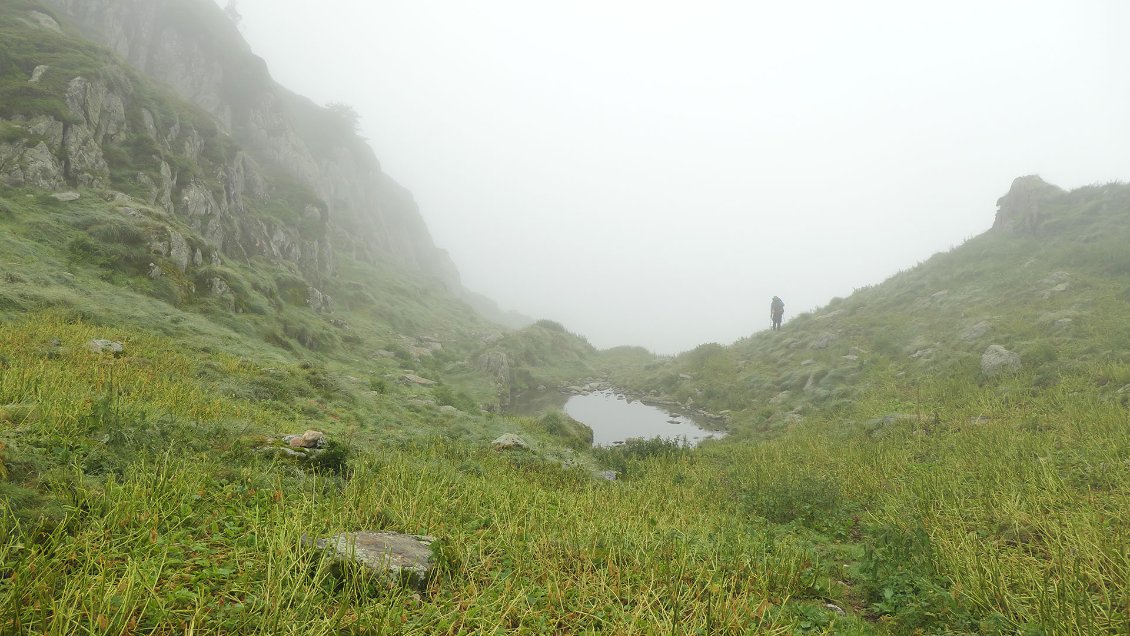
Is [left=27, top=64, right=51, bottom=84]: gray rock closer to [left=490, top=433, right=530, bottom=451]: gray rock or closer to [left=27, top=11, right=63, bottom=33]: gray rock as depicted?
[left=27, top=11, right=63, bottom=33]: gray rock

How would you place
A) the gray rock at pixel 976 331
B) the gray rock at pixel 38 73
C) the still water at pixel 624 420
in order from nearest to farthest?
the gray rock at pixel 976 331 < the gray rock at pixel 38 73 < the still water at pixel 624 420

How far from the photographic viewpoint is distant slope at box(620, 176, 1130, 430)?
1495 cm

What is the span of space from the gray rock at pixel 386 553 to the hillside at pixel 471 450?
0.35ft

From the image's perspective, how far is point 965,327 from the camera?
64.0 ft

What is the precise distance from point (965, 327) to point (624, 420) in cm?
1559

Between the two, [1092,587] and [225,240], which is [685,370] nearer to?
[1092,587]

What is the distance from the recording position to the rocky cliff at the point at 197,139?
20219 millimetres

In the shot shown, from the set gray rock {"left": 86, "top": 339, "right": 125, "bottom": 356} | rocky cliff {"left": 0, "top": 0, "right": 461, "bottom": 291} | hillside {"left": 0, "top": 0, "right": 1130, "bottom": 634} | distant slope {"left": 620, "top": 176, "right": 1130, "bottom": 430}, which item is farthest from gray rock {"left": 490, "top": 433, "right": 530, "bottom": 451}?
rocky cliff {"left": 0, "top": 0, "right": 461, "bottom": 291}

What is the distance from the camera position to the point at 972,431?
444 inches

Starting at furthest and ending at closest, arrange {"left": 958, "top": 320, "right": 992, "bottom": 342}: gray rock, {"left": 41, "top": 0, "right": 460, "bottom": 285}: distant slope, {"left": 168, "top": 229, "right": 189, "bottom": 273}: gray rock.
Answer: {"left": 41, "top": 0, "right": 460, "bottom": 285}: distant slope < {"left": 958, "top": 320, "right": 992, "bottom": 342}: gray rock < {"left": 168, "top": 229, "right": 189, "bottom": 273}: gray rock

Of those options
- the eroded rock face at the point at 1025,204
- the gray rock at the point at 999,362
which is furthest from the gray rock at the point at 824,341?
the eroded rock face at the point at 1025,204

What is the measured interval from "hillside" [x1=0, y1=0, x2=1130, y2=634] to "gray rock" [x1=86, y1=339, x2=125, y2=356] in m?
0.10

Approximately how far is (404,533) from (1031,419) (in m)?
Result: 14.1

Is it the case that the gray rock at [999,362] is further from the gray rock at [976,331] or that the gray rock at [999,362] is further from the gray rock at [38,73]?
the gray rock at [38,73]
